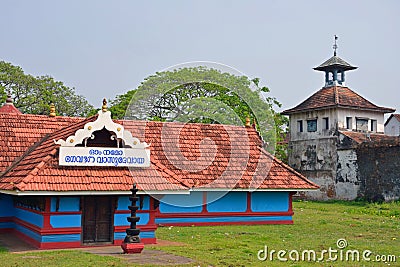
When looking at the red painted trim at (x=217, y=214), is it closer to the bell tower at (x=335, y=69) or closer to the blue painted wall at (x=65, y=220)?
the blue painted wall at (x=65, y=220)

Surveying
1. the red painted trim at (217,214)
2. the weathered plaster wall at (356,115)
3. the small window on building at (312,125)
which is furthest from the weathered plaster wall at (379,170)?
the red painted trim at (217,214)

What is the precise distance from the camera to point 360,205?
90.8ft

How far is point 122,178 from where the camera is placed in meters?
13.4

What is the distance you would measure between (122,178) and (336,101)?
69.2 ft

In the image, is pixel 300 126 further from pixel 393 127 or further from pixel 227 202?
pixel 393 127

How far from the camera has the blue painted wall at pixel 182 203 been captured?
58.2 ft

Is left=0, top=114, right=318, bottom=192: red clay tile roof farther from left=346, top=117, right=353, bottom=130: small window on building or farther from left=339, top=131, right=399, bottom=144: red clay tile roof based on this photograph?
left=346, top=117, right=353, bottom=130: small window on building

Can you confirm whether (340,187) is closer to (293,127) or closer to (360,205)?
(360,205)

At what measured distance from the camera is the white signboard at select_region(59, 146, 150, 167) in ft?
43.0

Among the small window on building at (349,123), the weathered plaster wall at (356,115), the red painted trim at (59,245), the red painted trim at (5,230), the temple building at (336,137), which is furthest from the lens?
the small window on building at (349,123)

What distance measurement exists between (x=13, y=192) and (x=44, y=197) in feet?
2.27

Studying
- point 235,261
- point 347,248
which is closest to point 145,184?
point 235,261

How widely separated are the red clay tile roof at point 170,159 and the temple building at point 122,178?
0.03m

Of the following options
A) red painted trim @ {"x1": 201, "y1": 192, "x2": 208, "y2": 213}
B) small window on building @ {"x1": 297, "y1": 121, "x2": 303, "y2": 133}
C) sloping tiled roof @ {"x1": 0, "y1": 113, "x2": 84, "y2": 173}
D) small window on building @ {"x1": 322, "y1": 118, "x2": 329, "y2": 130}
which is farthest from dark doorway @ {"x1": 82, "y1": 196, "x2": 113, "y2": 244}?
small window on building @ {"x1": 297, "y1": 121, "x2": 303, "y2": 133}
